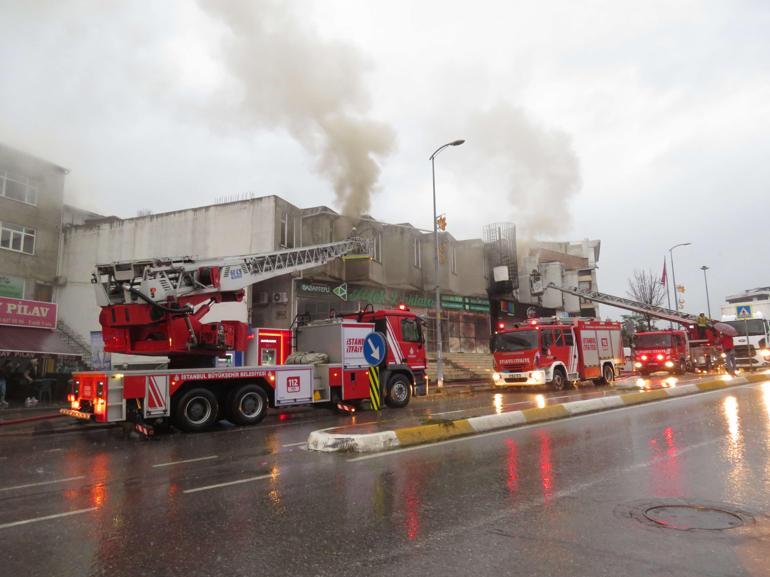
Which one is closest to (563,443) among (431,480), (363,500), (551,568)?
(431,480)

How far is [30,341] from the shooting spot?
19.7 meters

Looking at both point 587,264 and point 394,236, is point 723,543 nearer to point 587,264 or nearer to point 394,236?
point 394,236

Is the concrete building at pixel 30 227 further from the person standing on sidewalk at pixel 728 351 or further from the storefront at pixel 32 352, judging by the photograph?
the person standing on sidewalk at pixel 728 351

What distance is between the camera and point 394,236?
31.6 metres

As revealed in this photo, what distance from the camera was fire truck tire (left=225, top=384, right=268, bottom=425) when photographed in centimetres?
1135

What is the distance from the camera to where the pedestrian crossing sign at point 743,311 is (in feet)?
99.6

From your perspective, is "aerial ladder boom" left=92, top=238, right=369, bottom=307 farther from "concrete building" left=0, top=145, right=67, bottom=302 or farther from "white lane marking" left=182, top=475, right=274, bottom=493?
"concrete building" left=0, top=145, right=67, bottom=302

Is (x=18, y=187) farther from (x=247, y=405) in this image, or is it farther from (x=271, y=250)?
(x=247, y=405)

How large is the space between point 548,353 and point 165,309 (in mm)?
13259

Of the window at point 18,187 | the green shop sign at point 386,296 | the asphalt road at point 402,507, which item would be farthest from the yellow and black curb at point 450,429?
the window at point 18,187

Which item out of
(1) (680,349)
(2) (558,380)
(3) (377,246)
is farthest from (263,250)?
(1) (680,349)

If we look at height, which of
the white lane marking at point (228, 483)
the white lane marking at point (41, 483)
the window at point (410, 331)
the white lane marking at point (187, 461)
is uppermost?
the window at point (410, 331)

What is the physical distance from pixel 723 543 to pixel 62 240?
30324 millimetres

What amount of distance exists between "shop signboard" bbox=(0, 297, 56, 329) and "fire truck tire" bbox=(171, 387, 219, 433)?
Result: 12899mm
